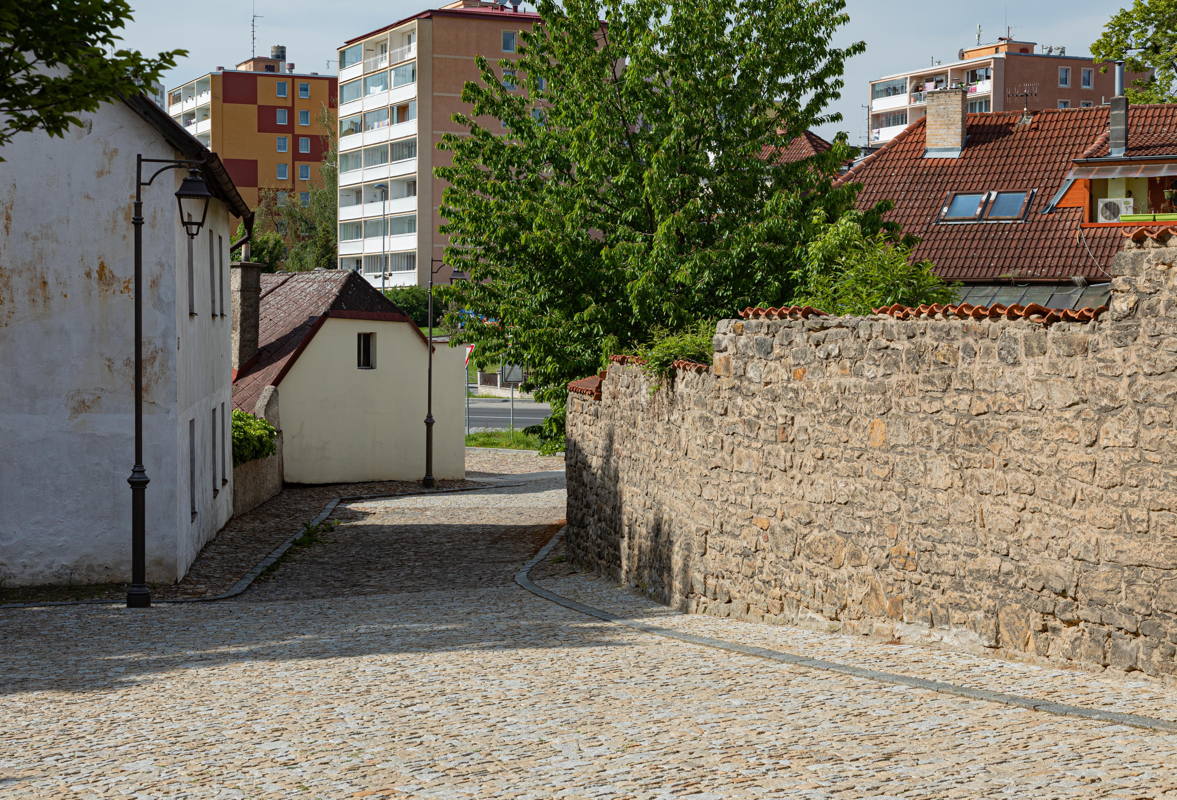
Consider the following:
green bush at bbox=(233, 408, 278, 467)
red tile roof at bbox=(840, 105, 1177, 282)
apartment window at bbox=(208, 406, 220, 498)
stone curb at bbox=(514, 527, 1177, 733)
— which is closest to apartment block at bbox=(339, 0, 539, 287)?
red tile roof at bbox=(840, 105, 1177, 282)

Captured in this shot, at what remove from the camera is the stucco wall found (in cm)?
1712

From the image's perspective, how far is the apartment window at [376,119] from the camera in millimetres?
85000

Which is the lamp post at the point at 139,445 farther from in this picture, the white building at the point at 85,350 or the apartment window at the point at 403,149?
the apartment window at the point at 403,149

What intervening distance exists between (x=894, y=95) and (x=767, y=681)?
109 m

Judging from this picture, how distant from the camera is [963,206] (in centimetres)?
3098

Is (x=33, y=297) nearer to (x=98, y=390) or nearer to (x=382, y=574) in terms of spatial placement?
(x=98, y=390)

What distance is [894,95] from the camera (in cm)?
11206

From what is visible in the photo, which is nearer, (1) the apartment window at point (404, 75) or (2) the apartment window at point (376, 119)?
(1) the apartment window at point (404, 75)

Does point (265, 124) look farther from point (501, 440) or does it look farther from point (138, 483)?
point (138, 483)

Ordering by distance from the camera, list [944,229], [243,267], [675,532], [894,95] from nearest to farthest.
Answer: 1. [675,532]
2. [944,229]
3. [243,267]
4. [894,95]

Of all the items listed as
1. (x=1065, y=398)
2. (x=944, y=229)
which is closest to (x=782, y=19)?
(x=944, y=229)

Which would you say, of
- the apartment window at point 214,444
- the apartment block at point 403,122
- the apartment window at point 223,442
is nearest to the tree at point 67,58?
the apartment window at point 214,444

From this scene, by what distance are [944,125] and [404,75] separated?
54229 mm

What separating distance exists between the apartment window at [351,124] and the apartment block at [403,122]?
6cm
